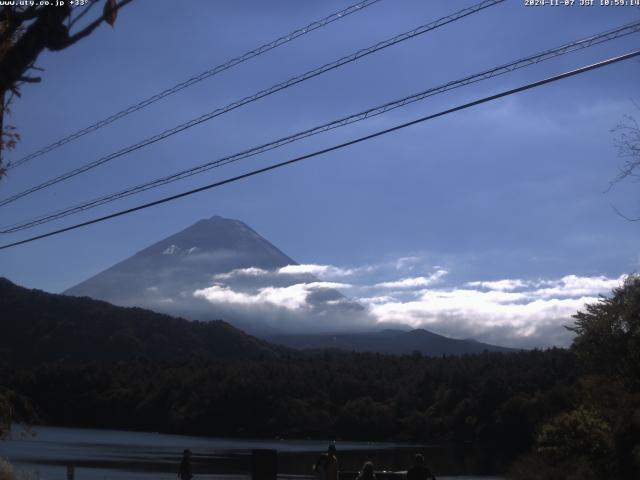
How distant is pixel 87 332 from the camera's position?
140 meters

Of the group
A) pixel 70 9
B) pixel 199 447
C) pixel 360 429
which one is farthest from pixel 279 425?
pixel 70 9

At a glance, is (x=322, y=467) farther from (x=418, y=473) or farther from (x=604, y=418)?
(x=604, y=418)

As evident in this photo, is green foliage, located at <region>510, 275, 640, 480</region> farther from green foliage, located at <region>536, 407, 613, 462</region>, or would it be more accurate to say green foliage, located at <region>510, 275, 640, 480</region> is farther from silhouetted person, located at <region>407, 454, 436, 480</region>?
silhouetted person, located at <region>407, 454, 436, 480</region>

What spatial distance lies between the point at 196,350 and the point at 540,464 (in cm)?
13379

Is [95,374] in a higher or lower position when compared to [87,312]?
lower

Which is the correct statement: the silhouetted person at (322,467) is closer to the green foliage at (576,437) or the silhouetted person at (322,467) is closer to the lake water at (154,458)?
the green foliage at (576,437)

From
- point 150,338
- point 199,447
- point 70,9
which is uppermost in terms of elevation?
point 150,338

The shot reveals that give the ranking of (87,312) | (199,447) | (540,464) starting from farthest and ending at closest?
(87,312), (199,447), (540,464)

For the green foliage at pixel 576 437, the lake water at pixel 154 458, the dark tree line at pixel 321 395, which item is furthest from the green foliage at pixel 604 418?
the dark tree line at pixel 321 395

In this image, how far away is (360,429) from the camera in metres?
103

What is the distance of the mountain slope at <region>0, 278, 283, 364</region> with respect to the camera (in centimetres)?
12862

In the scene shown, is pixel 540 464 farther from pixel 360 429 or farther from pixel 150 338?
pixel 150 338

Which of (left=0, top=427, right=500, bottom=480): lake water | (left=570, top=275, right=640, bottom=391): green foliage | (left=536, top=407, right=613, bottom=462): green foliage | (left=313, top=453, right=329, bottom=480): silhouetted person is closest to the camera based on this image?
(left=313, top=453, right=329, bottom=480): silhouetted person

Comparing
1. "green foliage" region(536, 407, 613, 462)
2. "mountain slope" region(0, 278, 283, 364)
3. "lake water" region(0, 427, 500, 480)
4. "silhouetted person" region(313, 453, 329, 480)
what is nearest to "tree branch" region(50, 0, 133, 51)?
"silhouetted person" region(313, 453, 329, 480)
